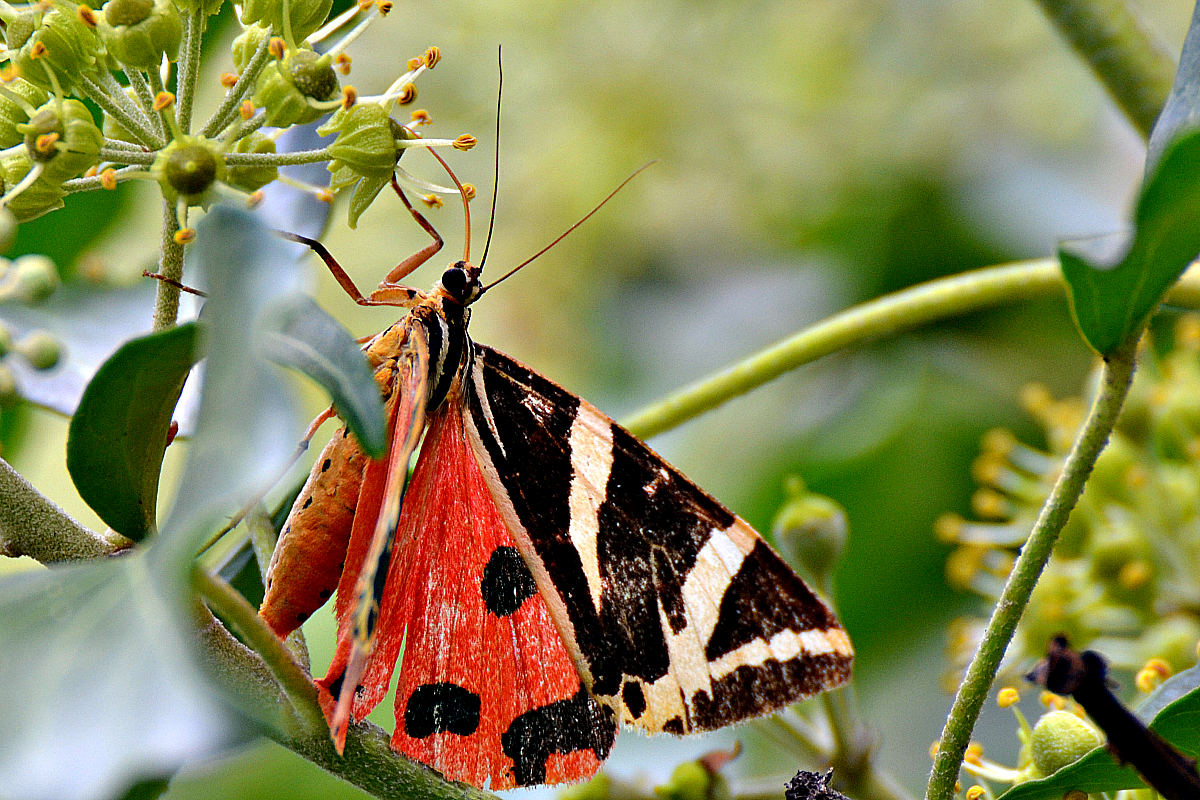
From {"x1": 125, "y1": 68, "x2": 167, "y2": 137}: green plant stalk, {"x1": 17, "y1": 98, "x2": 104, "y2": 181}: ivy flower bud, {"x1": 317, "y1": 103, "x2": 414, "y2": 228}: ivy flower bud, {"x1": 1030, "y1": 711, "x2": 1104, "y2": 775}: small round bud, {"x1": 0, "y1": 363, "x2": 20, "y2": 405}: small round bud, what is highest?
{"x1": 125, "y1": 68, "x2": 167, "y2": 137}: green plant stalk

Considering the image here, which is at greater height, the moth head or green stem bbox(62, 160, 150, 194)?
the moth head

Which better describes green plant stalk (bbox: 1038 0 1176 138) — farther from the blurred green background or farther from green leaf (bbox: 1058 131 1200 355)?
the blurred green background

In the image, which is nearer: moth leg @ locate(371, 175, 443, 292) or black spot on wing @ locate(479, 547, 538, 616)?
black spot on wing @ locate(479, 547, 538, 616)

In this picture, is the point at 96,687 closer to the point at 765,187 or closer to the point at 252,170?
the point at 252,170

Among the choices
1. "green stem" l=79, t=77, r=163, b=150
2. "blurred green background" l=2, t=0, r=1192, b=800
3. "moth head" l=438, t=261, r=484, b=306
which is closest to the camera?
"green stem" l=79, t=77, r=163, b=150

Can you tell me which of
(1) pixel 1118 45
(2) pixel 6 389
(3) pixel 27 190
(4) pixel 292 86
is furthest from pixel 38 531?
(1) pixel 1118 45

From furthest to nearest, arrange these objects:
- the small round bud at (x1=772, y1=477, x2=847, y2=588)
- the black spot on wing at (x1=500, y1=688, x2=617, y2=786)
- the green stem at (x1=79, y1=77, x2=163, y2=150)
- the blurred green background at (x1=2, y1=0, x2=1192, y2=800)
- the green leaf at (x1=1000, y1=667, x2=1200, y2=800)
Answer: the blurred green background at (x1=2, y1=0, x2=1192, y2=800), the small round bud at (x1=772, y1=477, x2=847, y2=588), the black spot on wing at (x1=500, y1=688, x2=617, y2=786), the green stem at (x1=79, y1=77, x2=163, y2=150), the green leaf at (x1=1000, y1=667, x2=1200, y2=800)

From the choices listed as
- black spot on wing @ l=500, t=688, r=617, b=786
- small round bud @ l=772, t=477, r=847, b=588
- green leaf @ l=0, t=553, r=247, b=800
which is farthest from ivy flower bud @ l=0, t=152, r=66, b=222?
small round bud @ l=772, t=477, r=847, b=588

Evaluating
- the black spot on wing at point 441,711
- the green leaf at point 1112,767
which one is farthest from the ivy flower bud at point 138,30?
the green leaf at point 1112,767
